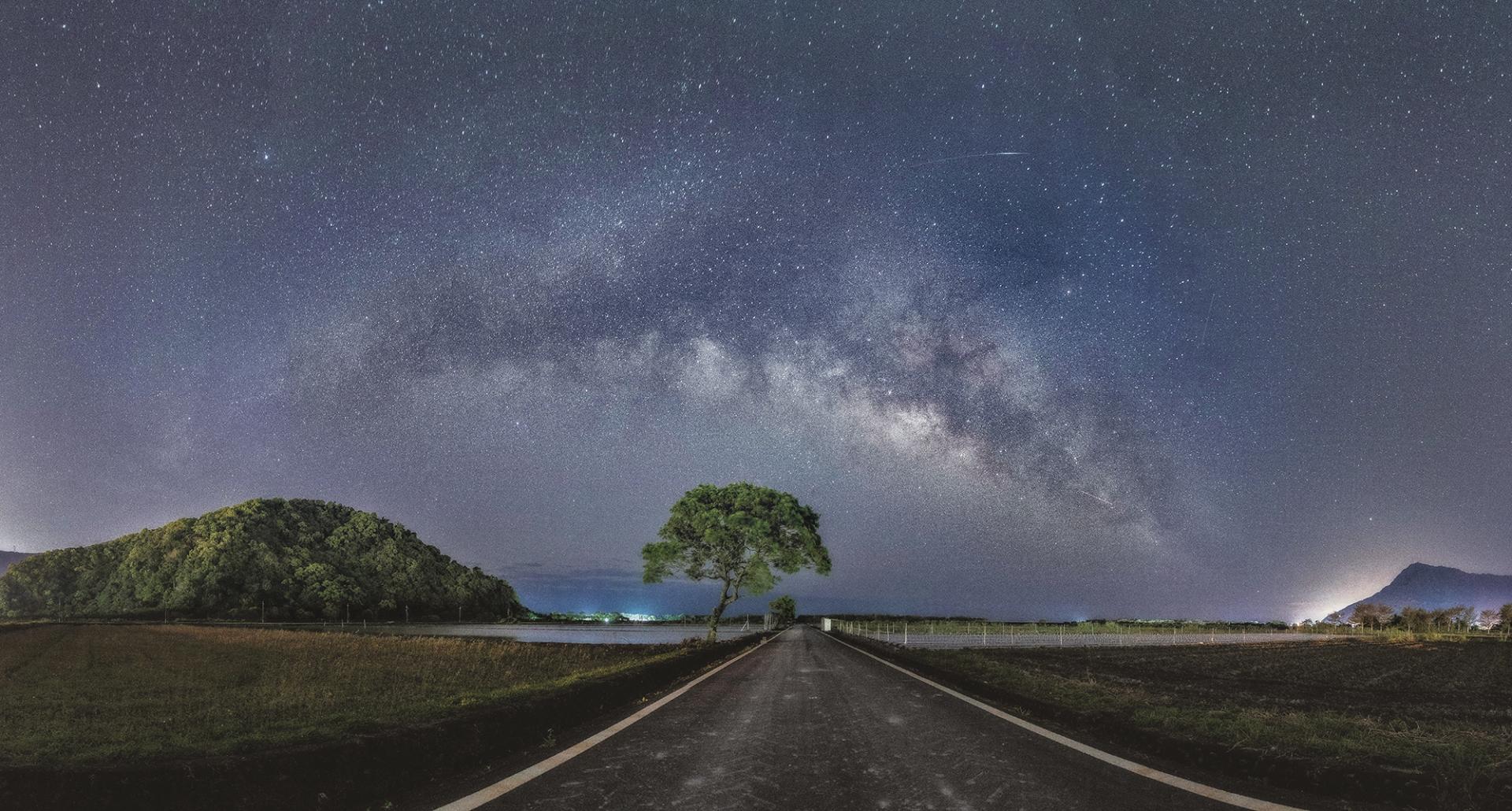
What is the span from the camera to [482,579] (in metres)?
183

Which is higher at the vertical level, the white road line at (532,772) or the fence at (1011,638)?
the white road line at (532,772)

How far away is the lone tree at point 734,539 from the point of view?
38.1m

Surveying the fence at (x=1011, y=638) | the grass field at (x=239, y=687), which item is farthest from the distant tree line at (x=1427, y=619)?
the grass field at (x=239, y=687)

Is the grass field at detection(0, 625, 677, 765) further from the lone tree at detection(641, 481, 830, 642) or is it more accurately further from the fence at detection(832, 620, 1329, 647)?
the fence at detection(832, 620, 1329, 647)

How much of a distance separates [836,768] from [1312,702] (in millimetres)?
15718

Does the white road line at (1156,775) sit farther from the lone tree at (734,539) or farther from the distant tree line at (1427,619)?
the distant tree line at (1427,619)

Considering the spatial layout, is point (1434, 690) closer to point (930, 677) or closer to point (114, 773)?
point (930, 677)

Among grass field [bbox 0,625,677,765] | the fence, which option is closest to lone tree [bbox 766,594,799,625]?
the fence

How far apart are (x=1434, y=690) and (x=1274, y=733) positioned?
22990 mm

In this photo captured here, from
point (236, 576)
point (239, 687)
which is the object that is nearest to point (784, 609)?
point (236, 576)

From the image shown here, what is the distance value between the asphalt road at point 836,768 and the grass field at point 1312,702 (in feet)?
4.49

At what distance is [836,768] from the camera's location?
6117 mm

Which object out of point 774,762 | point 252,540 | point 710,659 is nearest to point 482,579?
point 252,540

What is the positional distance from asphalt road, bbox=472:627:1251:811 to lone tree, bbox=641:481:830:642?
91.3ft
